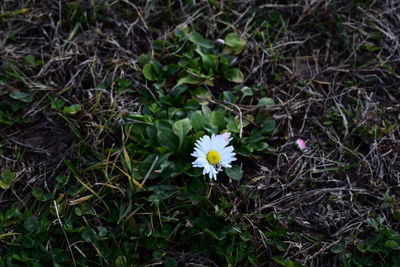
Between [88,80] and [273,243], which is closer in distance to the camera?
[273,243]

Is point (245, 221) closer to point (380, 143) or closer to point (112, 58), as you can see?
point (380, 143)

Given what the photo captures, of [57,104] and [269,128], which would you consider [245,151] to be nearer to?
[269,128]

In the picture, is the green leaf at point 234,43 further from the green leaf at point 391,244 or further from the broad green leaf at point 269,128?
the green leaf at point 391,244

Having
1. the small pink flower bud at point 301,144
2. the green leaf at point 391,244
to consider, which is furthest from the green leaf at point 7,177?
the green leaf at point 391,244

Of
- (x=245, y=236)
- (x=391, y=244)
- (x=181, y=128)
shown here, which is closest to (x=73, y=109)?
(x=181, y=128)

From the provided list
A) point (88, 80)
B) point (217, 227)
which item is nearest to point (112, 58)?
point (88, 80)
